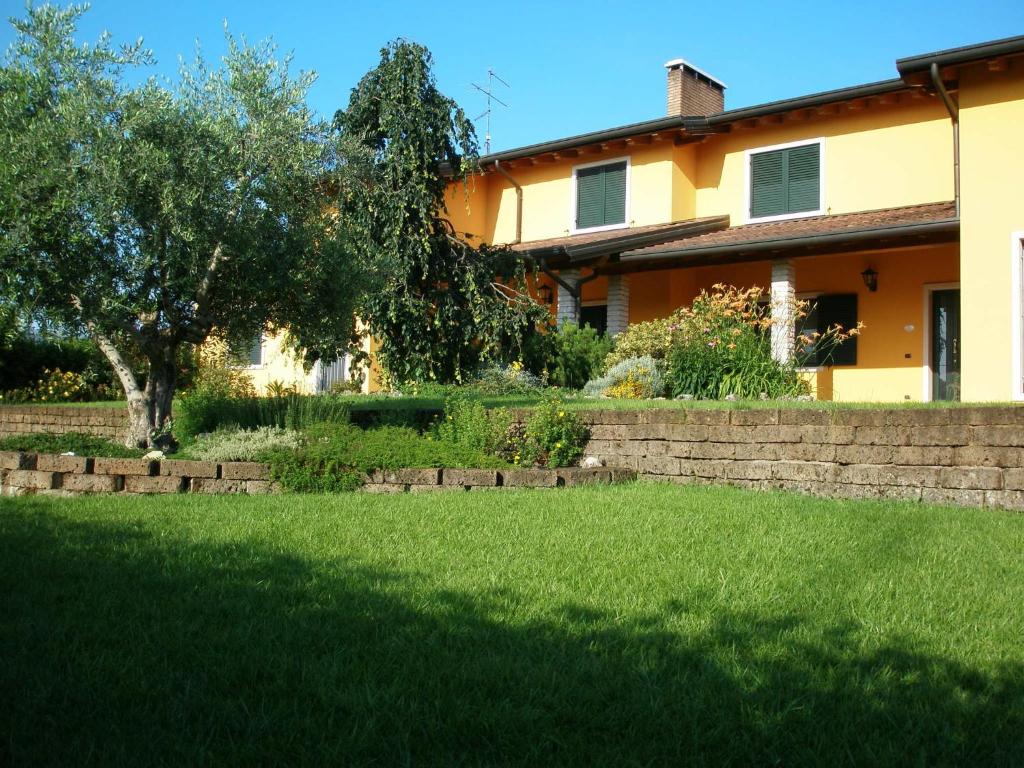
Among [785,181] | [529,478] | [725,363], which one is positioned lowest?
[529,478]

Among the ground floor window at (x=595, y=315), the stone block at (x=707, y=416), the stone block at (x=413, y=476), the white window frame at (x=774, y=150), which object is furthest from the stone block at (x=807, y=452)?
the ground floor window at (x=595, y=315)

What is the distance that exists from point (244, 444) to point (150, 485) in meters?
0.95

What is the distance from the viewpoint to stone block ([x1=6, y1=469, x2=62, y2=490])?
7.52 meters

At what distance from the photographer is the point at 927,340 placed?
1451cm

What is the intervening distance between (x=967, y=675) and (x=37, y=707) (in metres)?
3.18

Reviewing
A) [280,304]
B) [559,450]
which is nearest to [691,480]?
[559,450]

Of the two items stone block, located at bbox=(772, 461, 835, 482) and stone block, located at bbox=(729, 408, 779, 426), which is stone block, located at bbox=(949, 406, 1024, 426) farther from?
stone block, located at bbox=(729, 408, 779, 426)

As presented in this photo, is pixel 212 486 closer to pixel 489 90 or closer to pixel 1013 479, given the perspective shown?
pixel 1013 479

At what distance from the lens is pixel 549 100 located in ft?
49.5

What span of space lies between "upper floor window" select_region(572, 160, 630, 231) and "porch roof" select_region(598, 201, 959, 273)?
2.23 metres

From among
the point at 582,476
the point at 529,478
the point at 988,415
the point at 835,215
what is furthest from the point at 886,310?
the point at 529,478

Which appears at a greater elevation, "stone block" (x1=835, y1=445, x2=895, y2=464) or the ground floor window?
the ground floor window

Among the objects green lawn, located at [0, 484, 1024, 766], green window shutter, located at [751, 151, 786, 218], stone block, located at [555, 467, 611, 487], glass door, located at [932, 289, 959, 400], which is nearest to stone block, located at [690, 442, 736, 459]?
stone block, located at [555, 467, 611, 487]

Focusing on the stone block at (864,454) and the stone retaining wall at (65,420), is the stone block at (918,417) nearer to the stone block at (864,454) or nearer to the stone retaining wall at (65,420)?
the stone block at (864,454)
